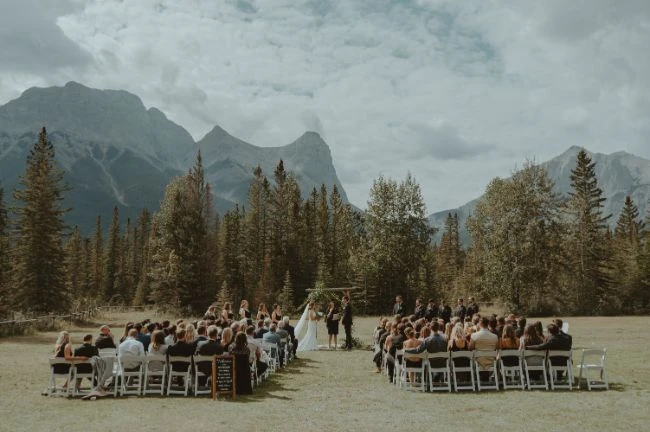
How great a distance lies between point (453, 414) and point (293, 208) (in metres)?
53.5

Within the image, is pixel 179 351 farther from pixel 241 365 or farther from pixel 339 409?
pixel 339 409

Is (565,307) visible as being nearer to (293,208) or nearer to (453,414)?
(293,208)

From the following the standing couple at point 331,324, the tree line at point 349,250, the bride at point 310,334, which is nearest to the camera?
the standing couple at point 331,324

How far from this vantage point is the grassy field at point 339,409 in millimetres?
9477

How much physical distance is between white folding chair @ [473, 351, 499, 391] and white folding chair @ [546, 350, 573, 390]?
3.84ft

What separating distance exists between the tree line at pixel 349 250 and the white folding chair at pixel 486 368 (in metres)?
28.9

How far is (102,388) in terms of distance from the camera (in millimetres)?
12328

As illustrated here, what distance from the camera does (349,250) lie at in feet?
177

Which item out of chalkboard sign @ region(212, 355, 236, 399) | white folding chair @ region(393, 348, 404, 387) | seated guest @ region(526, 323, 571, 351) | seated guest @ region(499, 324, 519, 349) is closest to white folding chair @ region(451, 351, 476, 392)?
seated guest @ region(499, 324, 519, 349)

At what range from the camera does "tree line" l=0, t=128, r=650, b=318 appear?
3875cm

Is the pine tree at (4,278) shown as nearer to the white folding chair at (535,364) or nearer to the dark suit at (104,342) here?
the dark suit at (104,342)

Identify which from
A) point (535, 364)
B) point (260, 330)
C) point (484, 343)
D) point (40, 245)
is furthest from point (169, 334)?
point (40, 245)

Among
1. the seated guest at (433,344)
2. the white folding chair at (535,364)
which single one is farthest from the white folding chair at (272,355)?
the white folding chair at (535,364)

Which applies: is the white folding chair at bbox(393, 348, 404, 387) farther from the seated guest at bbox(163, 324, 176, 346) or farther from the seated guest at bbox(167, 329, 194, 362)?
the seated guest at bbox(163, 324, 176, 346)
